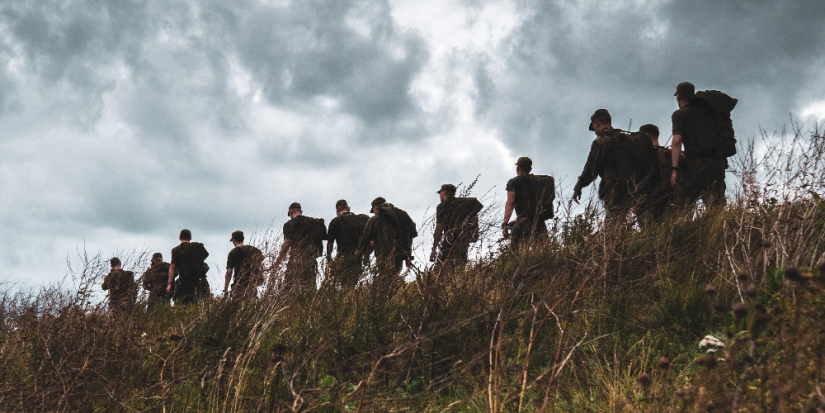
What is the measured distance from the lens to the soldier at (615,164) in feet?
20.5

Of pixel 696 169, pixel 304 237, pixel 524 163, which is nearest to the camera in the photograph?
pixel 696 169

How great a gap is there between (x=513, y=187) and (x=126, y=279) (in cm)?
618

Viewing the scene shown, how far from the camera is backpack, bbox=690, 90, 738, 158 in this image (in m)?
5.99

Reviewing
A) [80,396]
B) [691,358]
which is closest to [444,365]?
[691,358]

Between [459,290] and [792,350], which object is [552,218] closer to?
[459,290]

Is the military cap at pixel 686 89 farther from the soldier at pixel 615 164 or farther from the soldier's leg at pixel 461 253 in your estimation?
the soldier's leg at pixel 461 253

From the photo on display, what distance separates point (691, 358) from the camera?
3191 millimetres

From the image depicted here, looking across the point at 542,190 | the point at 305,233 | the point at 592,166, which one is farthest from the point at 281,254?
the point at 592,166

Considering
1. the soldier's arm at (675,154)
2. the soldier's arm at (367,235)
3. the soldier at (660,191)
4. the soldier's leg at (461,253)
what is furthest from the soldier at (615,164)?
the soldier's arm at (367,235)

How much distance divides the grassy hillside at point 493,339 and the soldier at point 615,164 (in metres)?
0.96

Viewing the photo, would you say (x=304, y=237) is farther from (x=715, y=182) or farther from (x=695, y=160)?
(x=715, y=182)

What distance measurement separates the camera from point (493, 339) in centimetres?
273

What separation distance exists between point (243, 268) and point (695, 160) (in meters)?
4.97

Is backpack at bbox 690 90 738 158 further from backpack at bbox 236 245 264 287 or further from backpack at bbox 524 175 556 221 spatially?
backpack at bbox 236 245 264 287
